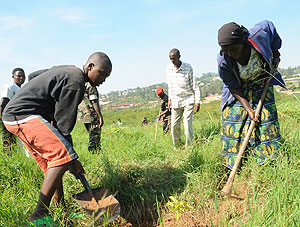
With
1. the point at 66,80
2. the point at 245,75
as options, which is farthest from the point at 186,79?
the point at 66,80

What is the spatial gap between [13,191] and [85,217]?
91cm

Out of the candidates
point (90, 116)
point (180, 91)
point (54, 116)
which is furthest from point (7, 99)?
point (180, 91)

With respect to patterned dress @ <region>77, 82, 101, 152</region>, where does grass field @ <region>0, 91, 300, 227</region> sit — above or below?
below

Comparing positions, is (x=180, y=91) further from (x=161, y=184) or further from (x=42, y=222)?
(x=42, y=222)

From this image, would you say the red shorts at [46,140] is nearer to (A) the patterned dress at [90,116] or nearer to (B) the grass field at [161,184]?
(B) the grass field at [161,184]

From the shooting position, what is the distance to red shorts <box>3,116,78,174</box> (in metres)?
2.00

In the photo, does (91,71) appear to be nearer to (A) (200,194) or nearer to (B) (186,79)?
(A) (200,194)

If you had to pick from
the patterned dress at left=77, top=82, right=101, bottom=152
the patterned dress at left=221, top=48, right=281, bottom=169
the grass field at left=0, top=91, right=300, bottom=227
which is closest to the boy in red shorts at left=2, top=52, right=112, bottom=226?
the grass field at left=0, top=91, right=300, bottom=227

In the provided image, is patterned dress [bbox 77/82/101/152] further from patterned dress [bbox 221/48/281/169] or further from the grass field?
patterned dress [bbox 221/48/281/169]

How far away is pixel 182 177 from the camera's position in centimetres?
303

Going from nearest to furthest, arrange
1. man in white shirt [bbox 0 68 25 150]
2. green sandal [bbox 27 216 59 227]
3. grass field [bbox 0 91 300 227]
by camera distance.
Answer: green sandal [bbox 27 216 59 227], grass field [bbox 0 91 300 227], man in white shirt [bbox 0 68 25 150]

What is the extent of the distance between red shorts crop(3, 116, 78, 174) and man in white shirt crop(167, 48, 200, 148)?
2.78 metres

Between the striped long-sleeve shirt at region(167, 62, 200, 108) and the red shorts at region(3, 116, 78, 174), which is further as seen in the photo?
the striped long-sleeve shirt at region(167, 62, 200, 108)

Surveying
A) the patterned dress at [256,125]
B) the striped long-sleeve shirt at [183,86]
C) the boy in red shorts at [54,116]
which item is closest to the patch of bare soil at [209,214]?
the patterned dress at [256,125]
